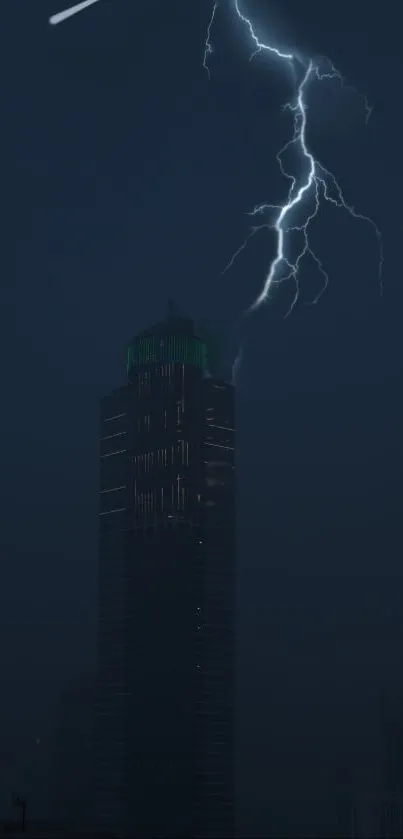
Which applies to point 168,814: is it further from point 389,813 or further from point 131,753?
point 389,813

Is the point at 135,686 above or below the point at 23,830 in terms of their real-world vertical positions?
above

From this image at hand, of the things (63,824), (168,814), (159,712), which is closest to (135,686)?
(159,712)

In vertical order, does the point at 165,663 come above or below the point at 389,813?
above

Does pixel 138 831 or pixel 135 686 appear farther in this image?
pixel 135 686

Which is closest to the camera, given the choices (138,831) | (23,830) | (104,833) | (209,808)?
(104,833)

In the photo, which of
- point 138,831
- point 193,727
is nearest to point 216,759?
point 193,727

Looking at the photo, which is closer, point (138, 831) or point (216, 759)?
point (138, 831)

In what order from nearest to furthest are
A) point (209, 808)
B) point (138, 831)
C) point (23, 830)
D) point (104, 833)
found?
point (104, 833) < point (23, 830) < point (138, 831) < point (209, 808)

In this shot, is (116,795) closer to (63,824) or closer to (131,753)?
(131,753)

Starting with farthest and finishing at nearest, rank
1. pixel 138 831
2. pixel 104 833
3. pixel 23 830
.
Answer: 1. pixel 138 831
2. pixel 23 830
3. pixel 104 833
